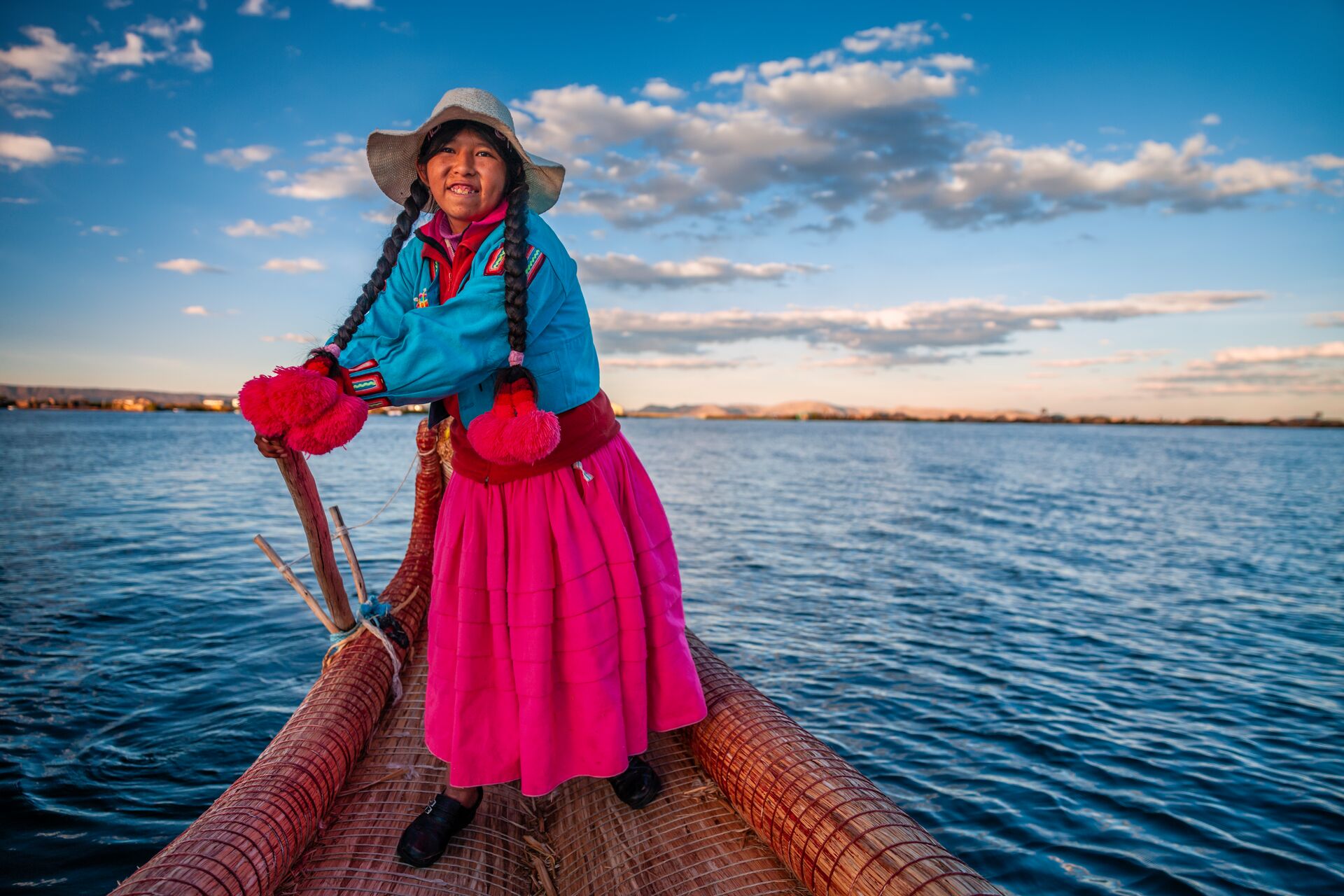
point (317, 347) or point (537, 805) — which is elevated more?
point (317, 347)

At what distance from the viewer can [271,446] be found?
2027mm

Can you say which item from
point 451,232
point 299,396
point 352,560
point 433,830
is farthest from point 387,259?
point 352,560

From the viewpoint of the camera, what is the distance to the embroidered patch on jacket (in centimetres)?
208

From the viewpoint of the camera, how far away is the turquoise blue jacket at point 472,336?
193cm

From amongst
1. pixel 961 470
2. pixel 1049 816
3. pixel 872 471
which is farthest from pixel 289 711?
pixel 961 470

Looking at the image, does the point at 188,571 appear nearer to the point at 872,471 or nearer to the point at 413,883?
the point at 413,883

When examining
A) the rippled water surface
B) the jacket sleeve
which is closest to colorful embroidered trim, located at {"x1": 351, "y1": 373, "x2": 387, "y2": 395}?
the jacket sleeve

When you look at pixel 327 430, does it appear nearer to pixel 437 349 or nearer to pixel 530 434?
pixel 437 349

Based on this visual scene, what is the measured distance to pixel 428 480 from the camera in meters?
4.83

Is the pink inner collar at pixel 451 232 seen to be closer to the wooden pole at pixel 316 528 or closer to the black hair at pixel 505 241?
the black hair at pixel 505 241

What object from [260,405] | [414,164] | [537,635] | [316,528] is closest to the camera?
[260,405]

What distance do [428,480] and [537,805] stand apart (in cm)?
251

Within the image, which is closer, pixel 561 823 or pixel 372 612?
pixel 561 823

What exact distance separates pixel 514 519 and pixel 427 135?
4.15ft
